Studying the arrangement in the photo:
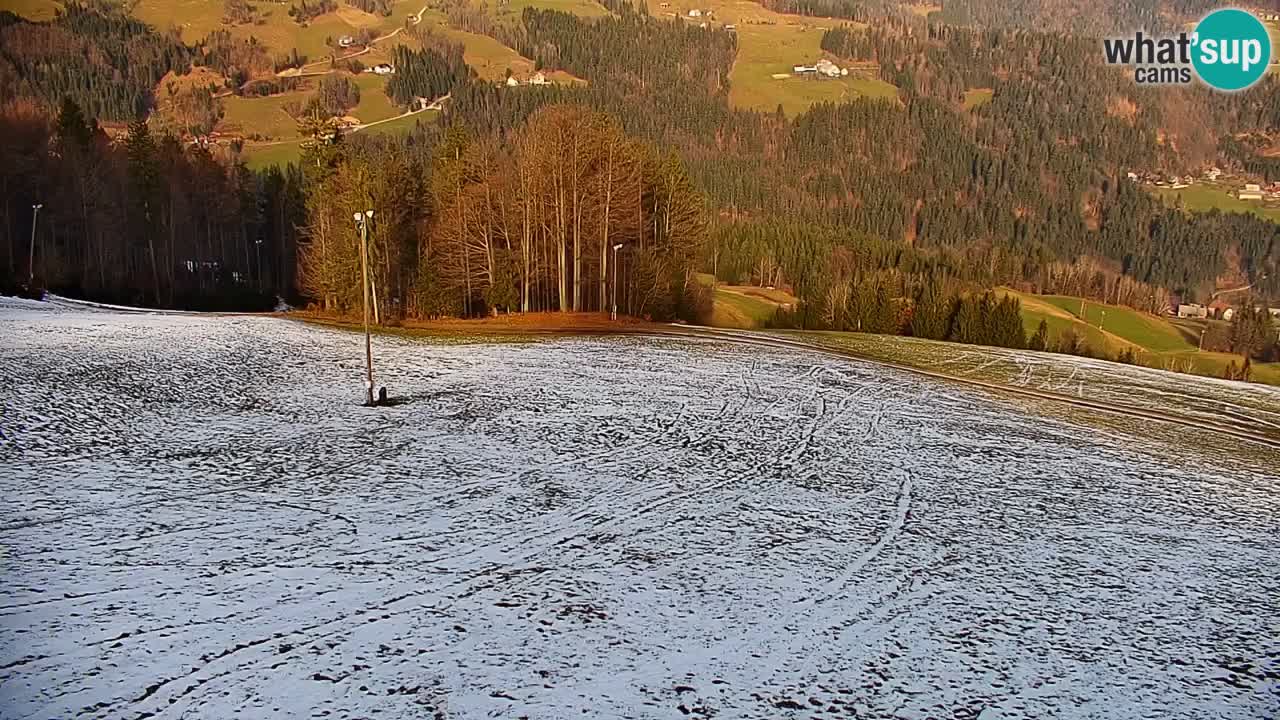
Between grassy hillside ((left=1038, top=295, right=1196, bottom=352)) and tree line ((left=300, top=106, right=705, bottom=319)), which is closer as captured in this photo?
tree line ((left=300, top=106, right=705, bottom=319))

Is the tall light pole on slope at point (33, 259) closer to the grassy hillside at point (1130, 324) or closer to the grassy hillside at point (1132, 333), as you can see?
the grassy hillside at point (1132, 333)

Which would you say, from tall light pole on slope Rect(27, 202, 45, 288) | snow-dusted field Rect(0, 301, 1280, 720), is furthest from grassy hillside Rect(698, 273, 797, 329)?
snow-dusted field Rect(0, 301, 1280, 720)

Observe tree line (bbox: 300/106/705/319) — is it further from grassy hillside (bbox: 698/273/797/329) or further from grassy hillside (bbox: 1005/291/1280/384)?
grassy hillside (bbox: 1005/291/1280/384)

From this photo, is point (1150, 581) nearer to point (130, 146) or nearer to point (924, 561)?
point (924, 561)

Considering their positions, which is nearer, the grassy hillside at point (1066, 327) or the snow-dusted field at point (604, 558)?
the snow-dusted field at point (604, 558)

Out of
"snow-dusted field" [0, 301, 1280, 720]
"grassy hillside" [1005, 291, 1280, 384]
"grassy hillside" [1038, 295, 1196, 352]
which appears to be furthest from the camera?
"grassy hillside" [1038, 295, 1196, 352]

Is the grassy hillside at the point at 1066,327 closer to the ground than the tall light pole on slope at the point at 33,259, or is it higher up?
closer to the ground

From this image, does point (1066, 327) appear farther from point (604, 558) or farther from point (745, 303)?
point (604, 558)

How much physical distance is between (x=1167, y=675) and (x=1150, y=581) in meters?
4.72

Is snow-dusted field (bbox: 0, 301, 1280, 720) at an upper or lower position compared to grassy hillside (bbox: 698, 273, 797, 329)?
lower

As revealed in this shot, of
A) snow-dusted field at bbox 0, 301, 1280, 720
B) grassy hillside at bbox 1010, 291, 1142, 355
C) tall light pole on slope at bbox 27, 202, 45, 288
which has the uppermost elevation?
tall light pole on slope at bbox 27, 202, 45, 288

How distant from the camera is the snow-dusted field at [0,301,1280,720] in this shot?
1190cm

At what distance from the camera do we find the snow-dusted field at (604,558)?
11.9m

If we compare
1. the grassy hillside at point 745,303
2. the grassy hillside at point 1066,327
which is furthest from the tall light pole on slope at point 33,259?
the grassy hillside at point 1066,327
